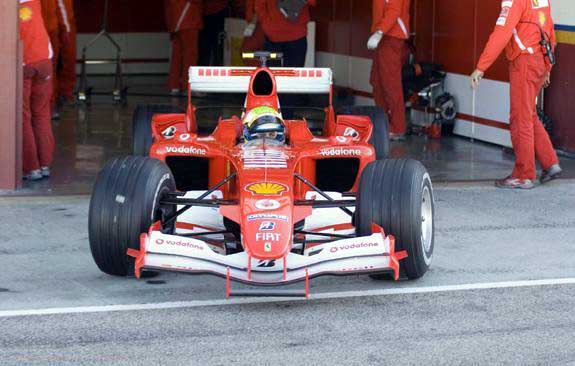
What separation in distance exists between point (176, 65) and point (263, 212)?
38.9 ft

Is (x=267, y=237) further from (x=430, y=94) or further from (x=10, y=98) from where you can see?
(x=430, y=94)

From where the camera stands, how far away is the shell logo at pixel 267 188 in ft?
23.1

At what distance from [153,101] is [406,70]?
15.4 feet

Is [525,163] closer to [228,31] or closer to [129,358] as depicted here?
[129,358]

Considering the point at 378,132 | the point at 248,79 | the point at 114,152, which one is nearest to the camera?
the point at 248,79

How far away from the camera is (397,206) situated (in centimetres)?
708

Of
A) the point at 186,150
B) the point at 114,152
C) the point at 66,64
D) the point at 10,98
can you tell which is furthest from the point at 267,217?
the point at 66,64

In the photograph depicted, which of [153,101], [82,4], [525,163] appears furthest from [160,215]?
[82,4]

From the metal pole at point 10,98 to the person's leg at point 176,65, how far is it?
8253 mm

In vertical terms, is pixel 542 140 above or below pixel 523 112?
below

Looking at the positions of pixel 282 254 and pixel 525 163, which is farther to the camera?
pixel 525 163

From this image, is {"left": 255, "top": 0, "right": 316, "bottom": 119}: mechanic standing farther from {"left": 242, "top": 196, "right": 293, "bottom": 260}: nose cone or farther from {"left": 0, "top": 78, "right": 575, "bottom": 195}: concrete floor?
{"left": 242, "top": 196, "right": 293, "bottom": 260}: nose cone

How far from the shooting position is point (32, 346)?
6.12 meters

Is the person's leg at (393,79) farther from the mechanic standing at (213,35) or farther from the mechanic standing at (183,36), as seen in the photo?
the mechanic standing at (213,35)
